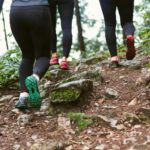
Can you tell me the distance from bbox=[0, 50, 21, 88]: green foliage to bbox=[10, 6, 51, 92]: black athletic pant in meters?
1.44

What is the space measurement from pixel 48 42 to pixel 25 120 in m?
1.04

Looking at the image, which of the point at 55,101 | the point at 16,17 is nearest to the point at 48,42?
the point at 16,17

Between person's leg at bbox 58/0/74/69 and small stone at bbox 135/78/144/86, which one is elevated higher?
person's leg at bbox 58/0/74/69

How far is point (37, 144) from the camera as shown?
4273 mm

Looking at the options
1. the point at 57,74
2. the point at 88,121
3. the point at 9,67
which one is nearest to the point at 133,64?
the point at 57,74

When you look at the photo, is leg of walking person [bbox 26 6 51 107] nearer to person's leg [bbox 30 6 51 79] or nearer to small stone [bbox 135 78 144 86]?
person's leg [bbox 30 6 51 79]

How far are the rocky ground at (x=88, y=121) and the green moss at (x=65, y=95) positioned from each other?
0.13 feet

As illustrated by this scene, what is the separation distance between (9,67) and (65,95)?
6.33ft

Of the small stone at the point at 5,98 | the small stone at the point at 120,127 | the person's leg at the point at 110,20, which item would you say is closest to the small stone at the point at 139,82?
the person's leg at the point at 110,20

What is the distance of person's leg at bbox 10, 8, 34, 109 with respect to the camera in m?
4.76

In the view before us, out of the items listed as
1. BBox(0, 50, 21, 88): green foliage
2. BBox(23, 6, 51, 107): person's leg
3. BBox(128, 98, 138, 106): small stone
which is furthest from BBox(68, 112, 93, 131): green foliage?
BBox(0, 50, 21, 88): green foliage

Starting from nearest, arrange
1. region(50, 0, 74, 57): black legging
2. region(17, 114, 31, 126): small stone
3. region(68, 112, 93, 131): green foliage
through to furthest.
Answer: region(68, 112, 93, 131): green foliage, region(17, 114, 31, 126): small stone, region(50, 0, 74, 57): black legging

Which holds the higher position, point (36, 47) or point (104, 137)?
point (36, 47)

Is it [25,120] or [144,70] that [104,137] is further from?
[144,70]
